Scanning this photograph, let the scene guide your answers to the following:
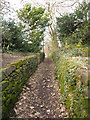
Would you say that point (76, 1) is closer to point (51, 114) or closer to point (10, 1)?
point (10, 1)

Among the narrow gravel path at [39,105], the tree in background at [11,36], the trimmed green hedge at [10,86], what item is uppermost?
the tree in background at [11,36]

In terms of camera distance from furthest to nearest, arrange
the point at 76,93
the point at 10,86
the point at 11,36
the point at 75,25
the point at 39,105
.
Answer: the point at 75,25
the point at 11,36
the point at 39,105
the point at 10,86
the point at 76,93

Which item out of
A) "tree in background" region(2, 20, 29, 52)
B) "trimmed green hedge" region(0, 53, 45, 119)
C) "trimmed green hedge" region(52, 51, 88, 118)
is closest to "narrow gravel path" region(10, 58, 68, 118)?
"trimmed green hedge" region(0, 53, 45, 119)

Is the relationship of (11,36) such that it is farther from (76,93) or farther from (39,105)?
(76,93)

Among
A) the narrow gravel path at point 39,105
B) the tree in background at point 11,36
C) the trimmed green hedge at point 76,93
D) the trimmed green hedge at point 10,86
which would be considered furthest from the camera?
the tree in background at point 11,36

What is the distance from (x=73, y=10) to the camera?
9.39 m

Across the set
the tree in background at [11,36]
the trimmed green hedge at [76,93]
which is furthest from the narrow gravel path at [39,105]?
the tree in background at [11,36]

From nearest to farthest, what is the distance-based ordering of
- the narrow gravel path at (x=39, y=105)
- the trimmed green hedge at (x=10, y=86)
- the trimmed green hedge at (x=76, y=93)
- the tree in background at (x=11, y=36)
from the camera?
the trimmed green hedge at (x=76, y=93) < the trimmed green hedge at (x=10, y=86) < the narrow gravel path at (x=39, y=105) < the tree in background at (x=11, y=36)

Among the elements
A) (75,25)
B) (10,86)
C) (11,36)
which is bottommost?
(10,86)

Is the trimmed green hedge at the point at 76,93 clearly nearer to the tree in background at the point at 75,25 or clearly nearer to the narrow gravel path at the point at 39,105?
the narrow gravel path at the point at 39,105

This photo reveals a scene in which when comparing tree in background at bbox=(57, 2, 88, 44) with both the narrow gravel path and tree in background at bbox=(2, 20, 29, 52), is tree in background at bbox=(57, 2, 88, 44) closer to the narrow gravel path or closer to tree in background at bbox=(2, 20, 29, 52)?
tree in background at bbox=(2, 20, 29, 52)

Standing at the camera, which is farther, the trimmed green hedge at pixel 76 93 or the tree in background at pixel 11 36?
the tree in background at pixel 11 36

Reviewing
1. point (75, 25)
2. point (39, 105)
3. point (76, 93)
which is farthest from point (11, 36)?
point (76, 93)

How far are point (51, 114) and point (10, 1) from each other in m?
5.67
